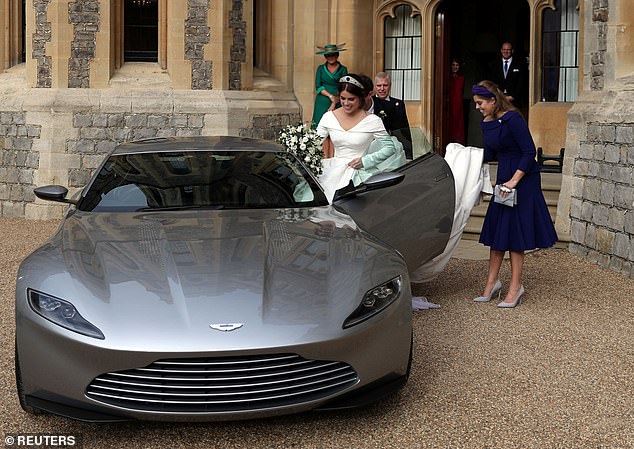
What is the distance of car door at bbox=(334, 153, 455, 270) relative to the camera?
575 cm

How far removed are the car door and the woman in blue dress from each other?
1.67 ft

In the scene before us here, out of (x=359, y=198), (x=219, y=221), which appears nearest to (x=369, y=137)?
(x=359, y=198)

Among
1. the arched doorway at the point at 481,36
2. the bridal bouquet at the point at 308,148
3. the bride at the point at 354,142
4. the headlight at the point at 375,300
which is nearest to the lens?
the headlight at the point at 375,300

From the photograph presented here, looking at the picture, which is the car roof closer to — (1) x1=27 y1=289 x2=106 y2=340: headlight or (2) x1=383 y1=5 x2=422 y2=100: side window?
(1) x1=27 y1=289 x2=106 y2=340: headlight

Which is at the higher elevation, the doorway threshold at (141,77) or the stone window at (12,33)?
the stone window at (12,33)

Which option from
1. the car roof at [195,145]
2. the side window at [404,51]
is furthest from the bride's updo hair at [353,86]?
the side window at [404,51]

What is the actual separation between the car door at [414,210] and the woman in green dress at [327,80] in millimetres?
6240

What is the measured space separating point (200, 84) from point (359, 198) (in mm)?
7291

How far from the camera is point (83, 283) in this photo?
3990mm

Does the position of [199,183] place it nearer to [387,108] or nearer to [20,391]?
[20,391]

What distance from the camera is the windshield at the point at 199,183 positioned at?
5004 millimetres

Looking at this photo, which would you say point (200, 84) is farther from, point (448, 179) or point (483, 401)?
point (483, 401)

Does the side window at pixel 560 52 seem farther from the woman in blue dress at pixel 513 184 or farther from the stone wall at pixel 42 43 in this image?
the stone wall at pixel 42 43

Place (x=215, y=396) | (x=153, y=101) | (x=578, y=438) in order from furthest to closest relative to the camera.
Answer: (x=153, y=101)
(x=578, y=438)
(x=215, y=396)
